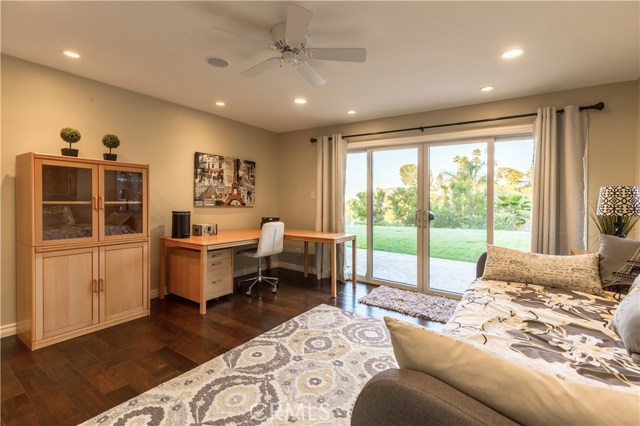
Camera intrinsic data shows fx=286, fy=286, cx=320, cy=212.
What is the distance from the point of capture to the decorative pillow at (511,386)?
587mm

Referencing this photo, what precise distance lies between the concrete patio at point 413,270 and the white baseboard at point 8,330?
12.2 feet

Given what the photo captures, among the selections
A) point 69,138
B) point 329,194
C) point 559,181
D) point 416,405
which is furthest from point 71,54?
point 559,181

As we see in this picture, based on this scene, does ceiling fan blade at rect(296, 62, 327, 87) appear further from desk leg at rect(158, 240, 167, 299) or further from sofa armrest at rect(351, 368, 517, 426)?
desk leg at rect(158, 240, 167, 299)

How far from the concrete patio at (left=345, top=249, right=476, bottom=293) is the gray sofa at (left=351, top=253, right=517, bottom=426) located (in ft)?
11.3

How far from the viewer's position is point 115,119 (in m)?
3.14

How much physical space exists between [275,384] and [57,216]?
2372mm

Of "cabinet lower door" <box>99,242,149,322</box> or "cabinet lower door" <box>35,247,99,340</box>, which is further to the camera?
"cabinet lower door" <box>99,242,149,322</box>

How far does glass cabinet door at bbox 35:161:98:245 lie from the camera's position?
239 cm

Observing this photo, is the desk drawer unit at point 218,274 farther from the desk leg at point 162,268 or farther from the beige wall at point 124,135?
the beige wall at point 124,135

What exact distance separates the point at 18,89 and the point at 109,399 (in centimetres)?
271

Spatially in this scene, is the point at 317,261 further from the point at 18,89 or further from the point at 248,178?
the point at 18,89

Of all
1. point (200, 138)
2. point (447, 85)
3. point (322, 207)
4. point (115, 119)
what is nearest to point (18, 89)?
point (115, 119)

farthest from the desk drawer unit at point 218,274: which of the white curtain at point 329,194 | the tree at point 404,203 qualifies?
the tree at point 404,203

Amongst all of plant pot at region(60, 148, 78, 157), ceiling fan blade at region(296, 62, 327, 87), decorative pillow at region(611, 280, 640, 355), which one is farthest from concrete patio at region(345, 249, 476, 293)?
plant pot at region(60, 148, 78, 157)
